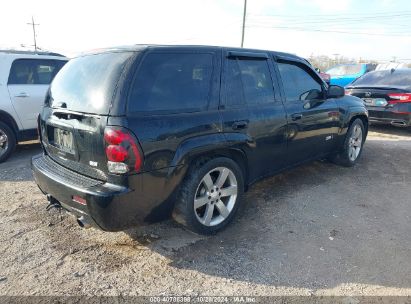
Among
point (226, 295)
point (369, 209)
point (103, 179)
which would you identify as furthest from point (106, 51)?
point (369, 209)

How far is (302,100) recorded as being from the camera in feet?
14.0

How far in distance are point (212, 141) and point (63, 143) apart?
1339mm

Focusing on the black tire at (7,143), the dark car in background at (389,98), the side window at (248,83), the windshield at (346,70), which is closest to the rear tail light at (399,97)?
the dark car in background at (389,98)

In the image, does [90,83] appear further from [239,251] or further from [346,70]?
[346,70]

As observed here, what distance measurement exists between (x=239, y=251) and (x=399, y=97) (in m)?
6.32

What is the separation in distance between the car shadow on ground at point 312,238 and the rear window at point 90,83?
1.38m

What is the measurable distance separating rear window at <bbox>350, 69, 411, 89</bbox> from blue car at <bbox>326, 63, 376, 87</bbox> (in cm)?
465

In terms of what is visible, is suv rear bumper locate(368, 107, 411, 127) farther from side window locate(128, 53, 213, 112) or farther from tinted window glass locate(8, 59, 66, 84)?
tinted window glass locate(8, 59, 66, 84)

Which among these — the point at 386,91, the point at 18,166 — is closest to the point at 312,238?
the point at 18,166

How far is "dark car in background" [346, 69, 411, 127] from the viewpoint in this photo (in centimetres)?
755

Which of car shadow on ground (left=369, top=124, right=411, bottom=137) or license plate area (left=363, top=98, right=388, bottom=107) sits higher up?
license plate area (left=363, top=98, right=388, bottom=107)

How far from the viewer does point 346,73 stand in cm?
1455

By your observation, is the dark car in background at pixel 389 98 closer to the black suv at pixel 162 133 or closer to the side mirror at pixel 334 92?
the side mirror at pixel 334 92

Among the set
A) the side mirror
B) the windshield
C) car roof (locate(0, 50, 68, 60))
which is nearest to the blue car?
the windshield
